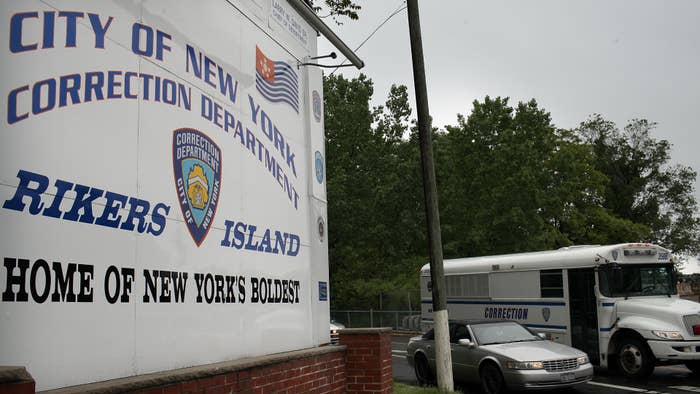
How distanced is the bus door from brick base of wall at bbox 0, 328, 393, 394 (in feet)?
30.7

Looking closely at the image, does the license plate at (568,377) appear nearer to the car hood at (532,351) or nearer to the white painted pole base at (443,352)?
the car hood at (532,351)

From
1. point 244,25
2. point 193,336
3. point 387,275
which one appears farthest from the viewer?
point 387,275

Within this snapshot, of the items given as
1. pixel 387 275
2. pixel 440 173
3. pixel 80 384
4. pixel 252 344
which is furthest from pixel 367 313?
pixel 80 384

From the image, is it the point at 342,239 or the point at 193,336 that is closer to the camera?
the point at 193,336

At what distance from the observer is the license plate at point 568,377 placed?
41.5ft

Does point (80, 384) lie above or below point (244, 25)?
below

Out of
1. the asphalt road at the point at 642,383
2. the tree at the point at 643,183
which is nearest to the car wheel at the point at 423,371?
the asphalt road at the point at 642,383

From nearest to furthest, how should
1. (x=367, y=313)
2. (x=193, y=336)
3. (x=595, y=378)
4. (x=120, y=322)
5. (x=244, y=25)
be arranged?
(x=120, y=322), (x=193, y=336), (x=244, y=25), (x=595, y=378), (x=367, y=313)

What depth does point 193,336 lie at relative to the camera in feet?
18.4

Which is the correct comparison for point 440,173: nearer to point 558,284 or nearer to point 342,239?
point 342,239

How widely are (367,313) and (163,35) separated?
31702 mm

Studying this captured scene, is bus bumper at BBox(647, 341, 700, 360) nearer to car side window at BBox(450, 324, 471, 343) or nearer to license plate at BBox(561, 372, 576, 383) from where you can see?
license plate at BBox(561, 372, 576, 383)

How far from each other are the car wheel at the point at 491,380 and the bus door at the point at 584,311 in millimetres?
4167

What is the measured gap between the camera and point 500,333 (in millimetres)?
14188
